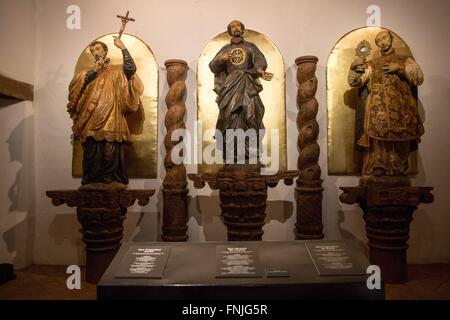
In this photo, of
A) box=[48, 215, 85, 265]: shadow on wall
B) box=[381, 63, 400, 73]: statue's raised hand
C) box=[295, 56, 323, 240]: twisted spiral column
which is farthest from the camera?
box=[48, 215, 85, 265]: shadow on wall

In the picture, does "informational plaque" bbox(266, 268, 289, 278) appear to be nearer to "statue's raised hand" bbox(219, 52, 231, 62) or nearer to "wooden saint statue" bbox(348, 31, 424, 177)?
"wooden saint statue" bbox(348, 31, 424, 177)

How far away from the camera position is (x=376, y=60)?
3.69 metres

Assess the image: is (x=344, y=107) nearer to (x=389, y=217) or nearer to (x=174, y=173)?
(x=389, y=217)

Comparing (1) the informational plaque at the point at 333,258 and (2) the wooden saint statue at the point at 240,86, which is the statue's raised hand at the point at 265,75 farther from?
(1) the informational plaque at the point at 333,258

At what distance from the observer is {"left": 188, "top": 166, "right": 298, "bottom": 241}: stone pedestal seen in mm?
3449

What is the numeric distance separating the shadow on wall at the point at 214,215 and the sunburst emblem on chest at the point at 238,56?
64.6 inches

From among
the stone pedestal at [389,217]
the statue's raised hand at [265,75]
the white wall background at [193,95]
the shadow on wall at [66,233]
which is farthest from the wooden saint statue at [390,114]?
the shadow on wall at [66,233]

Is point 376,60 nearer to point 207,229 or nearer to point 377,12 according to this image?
point 377,12

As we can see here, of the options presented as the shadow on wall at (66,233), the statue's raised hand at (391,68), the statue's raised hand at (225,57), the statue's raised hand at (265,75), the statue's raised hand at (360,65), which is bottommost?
the shadow on wall at (66,233)

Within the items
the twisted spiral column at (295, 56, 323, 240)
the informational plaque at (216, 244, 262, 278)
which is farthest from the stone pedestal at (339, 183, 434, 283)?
the informational plaque at (216, 244, 262, 278)

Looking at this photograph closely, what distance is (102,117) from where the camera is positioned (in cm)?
355

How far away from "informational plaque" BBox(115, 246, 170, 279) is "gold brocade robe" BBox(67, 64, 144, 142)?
161cm

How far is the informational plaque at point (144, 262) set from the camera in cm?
206

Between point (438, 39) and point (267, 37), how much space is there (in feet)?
6.87
